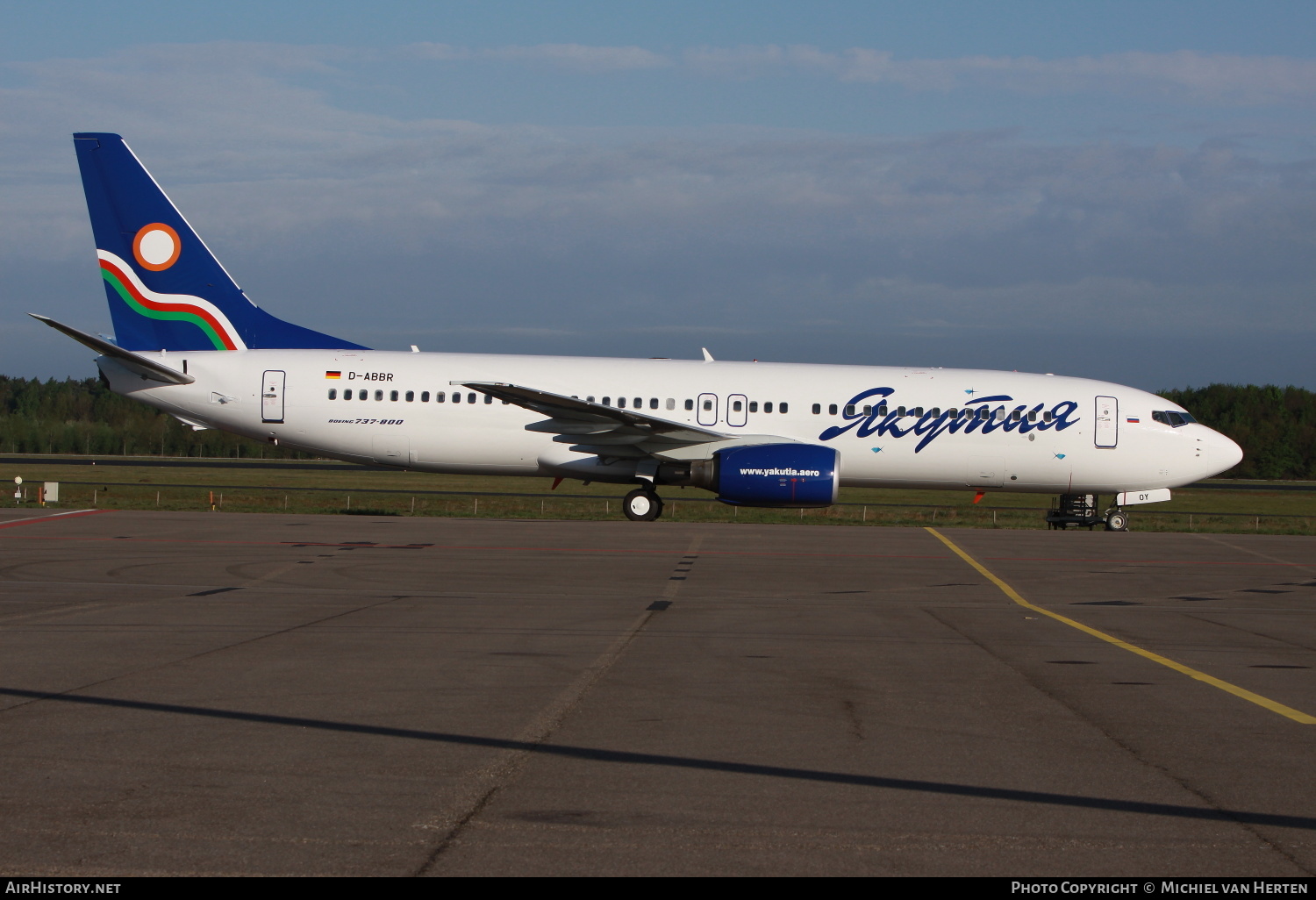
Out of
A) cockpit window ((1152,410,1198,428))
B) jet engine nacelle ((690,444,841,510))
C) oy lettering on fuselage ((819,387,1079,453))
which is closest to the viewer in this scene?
jet engine nacelle ((690,444,841,510))

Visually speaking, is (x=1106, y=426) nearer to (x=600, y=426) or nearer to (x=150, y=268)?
(x=600, y=426)

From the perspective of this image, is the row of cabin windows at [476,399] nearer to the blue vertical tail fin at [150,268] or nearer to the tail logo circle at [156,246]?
the blue vertical tail fin at [150,268]

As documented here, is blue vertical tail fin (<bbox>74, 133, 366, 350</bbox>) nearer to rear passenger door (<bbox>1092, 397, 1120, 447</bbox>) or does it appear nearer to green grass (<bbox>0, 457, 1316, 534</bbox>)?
green grass (<bbox>0, 457, 1316, 534</bbox>)

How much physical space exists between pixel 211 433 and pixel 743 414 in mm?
78861

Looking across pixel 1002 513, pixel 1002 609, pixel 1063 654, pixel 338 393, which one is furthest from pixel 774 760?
pixel 1002 513

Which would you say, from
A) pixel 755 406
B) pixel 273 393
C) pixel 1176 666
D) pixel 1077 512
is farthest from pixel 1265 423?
pixel 1176 666

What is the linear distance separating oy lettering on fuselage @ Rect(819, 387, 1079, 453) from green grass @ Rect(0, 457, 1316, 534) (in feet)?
5.43

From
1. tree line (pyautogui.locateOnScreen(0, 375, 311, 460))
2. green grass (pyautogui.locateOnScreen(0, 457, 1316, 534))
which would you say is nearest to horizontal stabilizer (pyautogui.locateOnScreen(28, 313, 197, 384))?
green grass (pyautogui.locateOnScreen(0, 457, 1316, 534))

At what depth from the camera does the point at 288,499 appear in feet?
123

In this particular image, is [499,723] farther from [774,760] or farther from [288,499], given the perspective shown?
[288,499]

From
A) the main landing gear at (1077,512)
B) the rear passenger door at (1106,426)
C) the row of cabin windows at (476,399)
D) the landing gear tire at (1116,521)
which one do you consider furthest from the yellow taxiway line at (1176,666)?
the main landing gear at (1077,512)

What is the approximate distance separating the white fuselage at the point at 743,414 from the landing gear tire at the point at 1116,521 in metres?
0.66

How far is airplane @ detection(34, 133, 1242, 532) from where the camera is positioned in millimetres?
A: 26203
